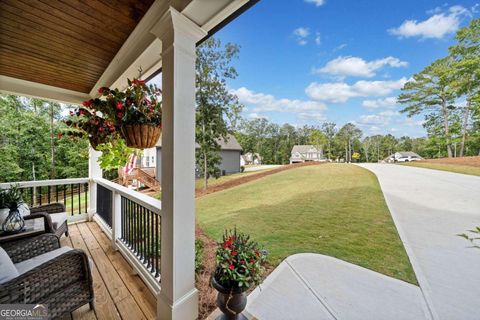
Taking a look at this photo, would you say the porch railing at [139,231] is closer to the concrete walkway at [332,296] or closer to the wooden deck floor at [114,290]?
the wooden deck floor at [114,290]

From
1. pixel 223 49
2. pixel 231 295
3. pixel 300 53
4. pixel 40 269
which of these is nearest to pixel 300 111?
pixel 300 53

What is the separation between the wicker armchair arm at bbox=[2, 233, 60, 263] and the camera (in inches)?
61.5

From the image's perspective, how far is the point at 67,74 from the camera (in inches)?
108

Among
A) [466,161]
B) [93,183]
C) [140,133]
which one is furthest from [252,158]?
[140,133]

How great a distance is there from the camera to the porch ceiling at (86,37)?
1.42m

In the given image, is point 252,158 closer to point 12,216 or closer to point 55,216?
point 55,216

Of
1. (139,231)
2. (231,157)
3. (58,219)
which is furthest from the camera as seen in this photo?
(231,157)

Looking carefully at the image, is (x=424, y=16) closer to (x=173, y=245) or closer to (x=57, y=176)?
(x=173, y=245)

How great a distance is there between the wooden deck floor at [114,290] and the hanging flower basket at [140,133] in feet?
4.66

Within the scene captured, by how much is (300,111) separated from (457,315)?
730 cm

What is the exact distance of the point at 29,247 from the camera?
164 cm

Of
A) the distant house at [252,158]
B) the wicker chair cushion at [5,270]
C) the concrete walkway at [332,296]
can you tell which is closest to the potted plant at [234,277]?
the concrete walkway at [332,296]

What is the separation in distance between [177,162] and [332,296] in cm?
201

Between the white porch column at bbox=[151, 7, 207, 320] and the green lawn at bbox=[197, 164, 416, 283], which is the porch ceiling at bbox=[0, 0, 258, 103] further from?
the green lawn at bbox=[197, 164, 416, 283]
